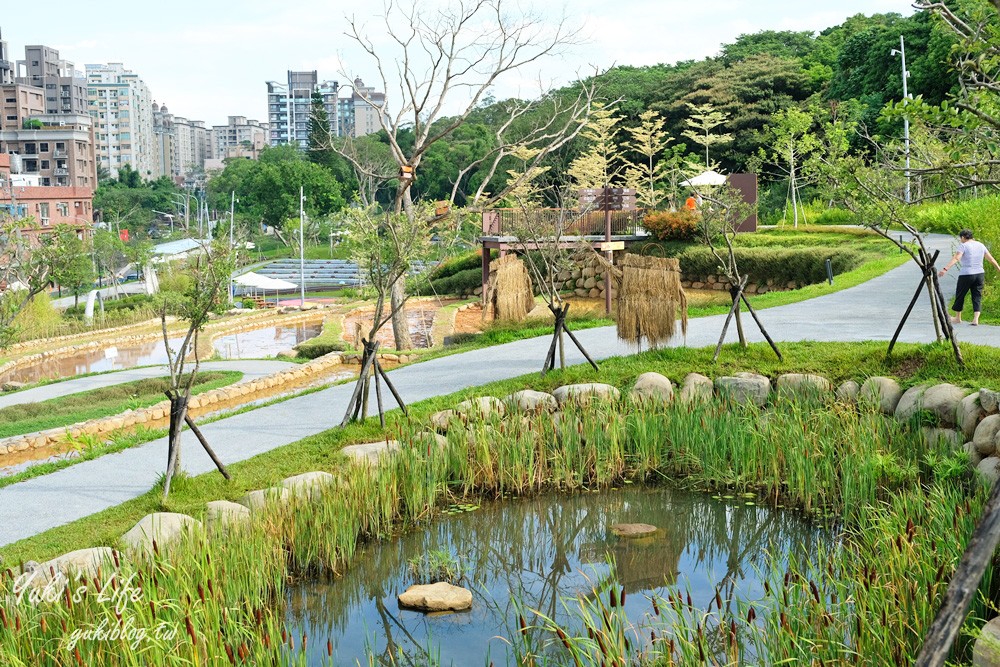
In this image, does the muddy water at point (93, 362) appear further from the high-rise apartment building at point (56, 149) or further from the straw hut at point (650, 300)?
the high-rise apartment building at point (56, 149)

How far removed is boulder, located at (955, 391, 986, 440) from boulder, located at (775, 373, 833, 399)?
122cm

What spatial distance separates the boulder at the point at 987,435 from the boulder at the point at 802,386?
5.09ft

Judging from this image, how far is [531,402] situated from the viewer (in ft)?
29.8

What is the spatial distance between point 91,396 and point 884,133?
28.3 m

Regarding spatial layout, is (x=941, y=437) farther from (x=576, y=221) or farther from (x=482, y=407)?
(x=576, y=221)

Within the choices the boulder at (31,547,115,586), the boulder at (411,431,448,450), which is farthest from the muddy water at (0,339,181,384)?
the boulder at (31,547,115,586)

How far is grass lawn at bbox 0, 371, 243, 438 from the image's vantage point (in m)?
12.4

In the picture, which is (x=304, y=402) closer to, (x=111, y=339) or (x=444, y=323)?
(x=444, y=323)

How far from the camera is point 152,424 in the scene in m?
12.5

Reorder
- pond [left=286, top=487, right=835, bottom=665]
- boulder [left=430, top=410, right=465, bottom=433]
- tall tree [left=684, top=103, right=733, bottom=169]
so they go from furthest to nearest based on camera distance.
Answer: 1. tall tree [left=684, top=103, right=733, bottom=169]
2. boulder [left=430, top=410, right=465, bottom=433]
3. pond [left=286, top=487, right=835, bottom=665]

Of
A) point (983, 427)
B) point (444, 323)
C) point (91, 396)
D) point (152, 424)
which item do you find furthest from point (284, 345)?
point (983, 427)

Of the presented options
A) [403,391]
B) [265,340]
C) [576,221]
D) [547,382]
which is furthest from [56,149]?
[547,382]

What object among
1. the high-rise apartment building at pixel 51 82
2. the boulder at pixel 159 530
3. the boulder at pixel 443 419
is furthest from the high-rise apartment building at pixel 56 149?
the boulder at pixel 159 530

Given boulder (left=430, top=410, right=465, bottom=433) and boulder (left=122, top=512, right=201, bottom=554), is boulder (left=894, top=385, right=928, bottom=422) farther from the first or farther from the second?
boulder (left=122, top=512, right=201, bottom=554)
